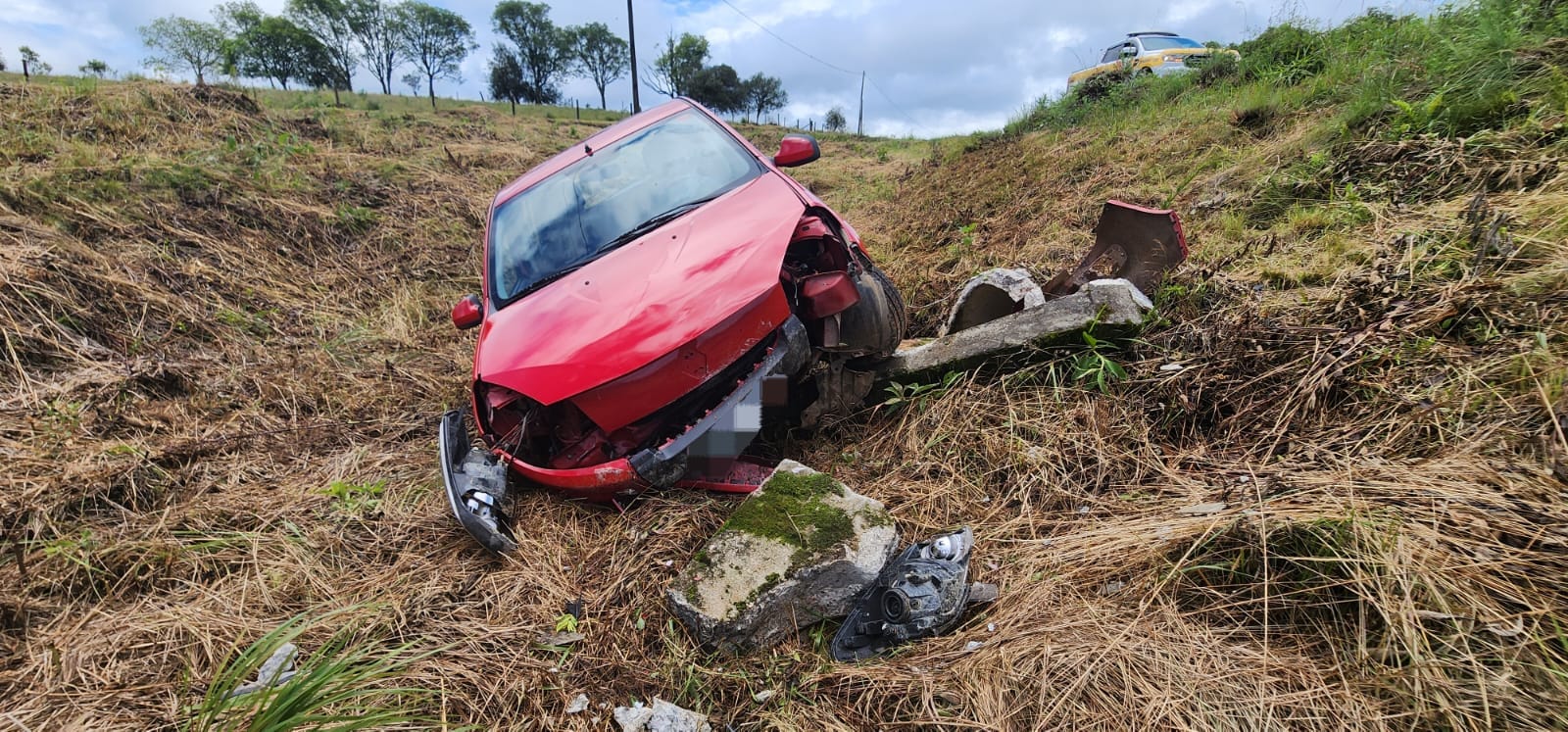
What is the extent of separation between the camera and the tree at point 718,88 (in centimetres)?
3575

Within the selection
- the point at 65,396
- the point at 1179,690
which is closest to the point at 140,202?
the point at 65,396

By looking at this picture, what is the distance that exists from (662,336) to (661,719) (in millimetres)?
1181

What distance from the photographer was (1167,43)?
11680 millimetres

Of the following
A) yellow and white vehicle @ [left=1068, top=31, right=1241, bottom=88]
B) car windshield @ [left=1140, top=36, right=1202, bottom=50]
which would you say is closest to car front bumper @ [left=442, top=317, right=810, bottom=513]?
yellow and white vehicle @ [left=1068, top=31, right=1241, bottom=88]

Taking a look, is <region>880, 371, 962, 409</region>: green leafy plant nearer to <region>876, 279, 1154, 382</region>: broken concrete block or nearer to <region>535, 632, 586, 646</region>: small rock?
<region>876, 279, 1154, 382</region>: broken concrete block

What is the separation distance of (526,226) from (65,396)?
2.44 metres

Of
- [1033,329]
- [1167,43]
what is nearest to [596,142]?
[1033,329]

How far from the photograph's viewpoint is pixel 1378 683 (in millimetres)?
1267

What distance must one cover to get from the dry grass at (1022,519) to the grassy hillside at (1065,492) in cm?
1

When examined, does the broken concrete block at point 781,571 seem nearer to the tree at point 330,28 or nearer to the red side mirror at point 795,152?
the red side mirror at point 795,152

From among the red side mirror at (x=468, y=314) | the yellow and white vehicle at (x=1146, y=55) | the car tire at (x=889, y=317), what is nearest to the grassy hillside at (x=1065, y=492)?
Answer: the car tire at (x=889, y=317)

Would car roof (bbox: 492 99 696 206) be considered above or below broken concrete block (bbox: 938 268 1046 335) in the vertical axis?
above

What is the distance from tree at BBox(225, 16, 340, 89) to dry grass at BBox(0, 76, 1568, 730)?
141ft

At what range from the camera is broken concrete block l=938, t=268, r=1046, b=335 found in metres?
3.21
